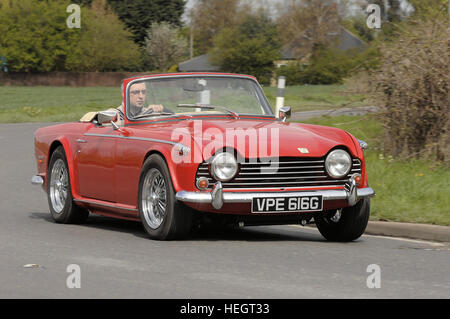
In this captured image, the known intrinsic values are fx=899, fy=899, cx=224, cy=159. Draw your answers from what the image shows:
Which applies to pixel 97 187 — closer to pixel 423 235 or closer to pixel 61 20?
pixel 423 235

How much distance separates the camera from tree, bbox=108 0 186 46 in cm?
9712

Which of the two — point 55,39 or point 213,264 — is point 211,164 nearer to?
point 213,264

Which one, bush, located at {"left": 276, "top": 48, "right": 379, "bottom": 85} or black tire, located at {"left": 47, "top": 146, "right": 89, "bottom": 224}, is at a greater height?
black tire, located at {"left": 47, "top": 146, "right": 89, "bottom": 224}

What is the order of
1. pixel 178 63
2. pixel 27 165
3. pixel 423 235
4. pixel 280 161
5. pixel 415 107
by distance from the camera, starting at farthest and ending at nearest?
1. pixel 178 63
2. pixel 27 165
3. pixel 415 107
4. pixel 423 235
5. pixel 280 161

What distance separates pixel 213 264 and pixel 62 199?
150 inches

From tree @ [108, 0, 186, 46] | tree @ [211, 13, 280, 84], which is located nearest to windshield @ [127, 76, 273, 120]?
tree @ [211, 13, 280, 84]

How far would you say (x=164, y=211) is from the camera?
26.1ft

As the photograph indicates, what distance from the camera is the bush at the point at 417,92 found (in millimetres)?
12836

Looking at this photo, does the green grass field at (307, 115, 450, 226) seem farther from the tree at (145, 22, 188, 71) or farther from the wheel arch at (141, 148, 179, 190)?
the tree at (145, 22, 188, 71)

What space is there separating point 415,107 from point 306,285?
7647mm

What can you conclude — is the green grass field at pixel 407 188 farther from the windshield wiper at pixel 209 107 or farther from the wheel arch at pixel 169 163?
the wheel arch at pixel 169 163

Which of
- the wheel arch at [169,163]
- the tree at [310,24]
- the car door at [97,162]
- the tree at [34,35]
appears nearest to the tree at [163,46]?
the tree at [34,35]
